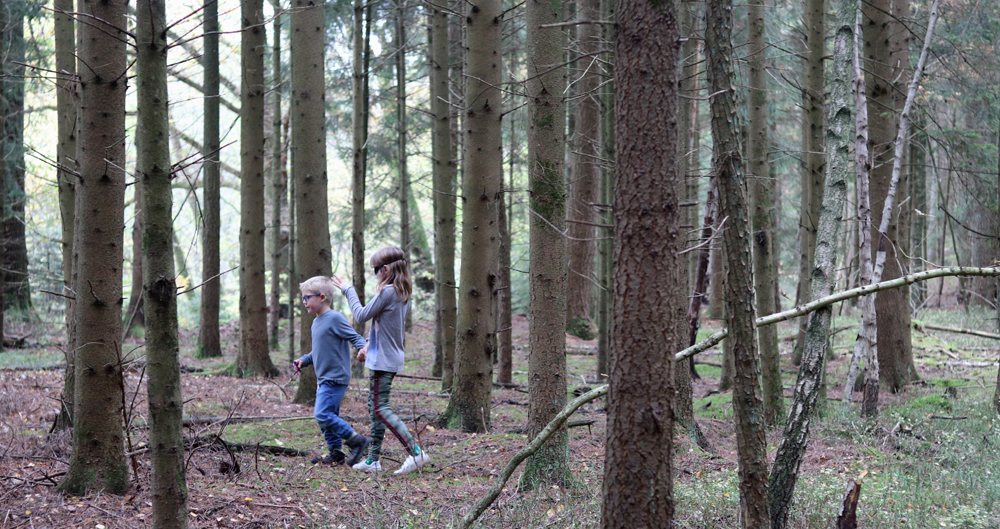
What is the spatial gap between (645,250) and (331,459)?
165 inches

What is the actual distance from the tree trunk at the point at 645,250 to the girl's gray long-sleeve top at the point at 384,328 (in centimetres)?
331

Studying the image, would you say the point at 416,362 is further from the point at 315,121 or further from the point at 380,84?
the point at 380,84

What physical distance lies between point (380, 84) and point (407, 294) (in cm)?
1588

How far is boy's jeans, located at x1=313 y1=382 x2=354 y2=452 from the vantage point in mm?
5781

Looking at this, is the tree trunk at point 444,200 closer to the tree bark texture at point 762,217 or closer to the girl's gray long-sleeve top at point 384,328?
the girl's gray long-sleeve top at point 384,328

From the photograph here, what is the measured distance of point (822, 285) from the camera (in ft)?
13.4

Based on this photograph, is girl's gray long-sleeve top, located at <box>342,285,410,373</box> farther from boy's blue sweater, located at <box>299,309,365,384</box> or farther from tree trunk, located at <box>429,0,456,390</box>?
tree trunk, located at <box>429,0,456,390</box>

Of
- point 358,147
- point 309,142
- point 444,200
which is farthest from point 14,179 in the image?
point 444,200

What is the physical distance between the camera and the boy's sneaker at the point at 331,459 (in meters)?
5.78

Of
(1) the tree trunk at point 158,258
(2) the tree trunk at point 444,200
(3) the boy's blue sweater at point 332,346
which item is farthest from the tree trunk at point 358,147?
(1) the tree trunk at point 158,258

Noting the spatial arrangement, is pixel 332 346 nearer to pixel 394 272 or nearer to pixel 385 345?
pixel 385 345

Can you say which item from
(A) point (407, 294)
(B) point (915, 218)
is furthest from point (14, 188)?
(B) point (915, 218)

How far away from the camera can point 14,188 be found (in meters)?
13.0

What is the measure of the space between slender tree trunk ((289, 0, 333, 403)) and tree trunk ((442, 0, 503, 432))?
1.86 metres
